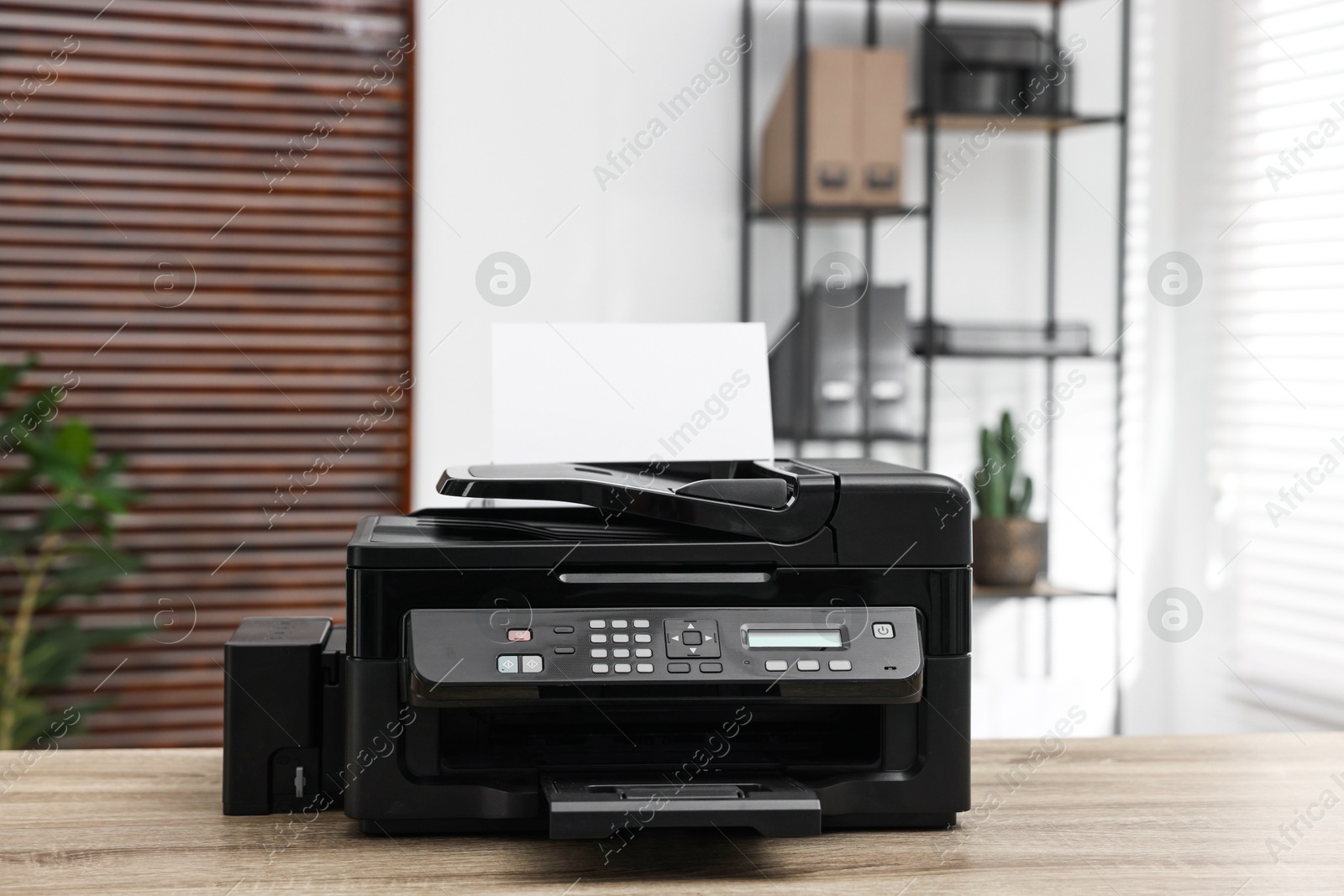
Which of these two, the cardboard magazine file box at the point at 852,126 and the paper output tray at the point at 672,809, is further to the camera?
the cardboard magazine file box at the point at 852,126

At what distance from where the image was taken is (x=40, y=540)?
252 cm

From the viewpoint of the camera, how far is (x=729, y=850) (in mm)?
1062

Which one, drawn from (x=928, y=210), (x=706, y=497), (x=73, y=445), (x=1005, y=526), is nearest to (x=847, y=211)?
(x=928, y=210)

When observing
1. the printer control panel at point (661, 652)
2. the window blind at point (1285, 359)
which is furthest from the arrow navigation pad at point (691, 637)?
the window blind at point (1285, 359)

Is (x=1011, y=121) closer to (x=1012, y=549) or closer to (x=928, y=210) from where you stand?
(x=928, y=210)

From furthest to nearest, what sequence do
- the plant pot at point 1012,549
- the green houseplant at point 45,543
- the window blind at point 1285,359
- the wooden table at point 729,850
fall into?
the plant pot at point 1012,549
the window blind at point 1285,359
the green houseplant at point 45,543
the wooden table at point 729,850

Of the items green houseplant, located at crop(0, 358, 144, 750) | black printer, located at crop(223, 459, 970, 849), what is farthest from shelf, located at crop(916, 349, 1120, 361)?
green houseplant, located at crop(0, 358, 144, 750)

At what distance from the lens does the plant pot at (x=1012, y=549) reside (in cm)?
263

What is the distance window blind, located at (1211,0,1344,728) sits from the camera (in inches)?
99.3

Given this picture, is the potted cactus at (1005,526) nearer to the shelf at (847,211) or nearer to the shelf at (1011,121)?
the shelf at (847,211)

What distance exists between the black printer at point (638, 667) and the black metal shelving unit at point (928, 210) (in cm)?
149

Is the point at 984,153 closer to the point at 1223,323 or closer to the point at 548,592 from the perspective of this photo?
the point at 1223,323

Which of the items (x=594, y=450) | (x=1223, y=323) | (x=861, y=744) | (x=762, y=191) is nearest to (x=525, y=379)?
(x=594, y=450)

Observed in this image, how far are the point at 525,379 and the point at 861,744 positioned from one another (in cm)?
54
